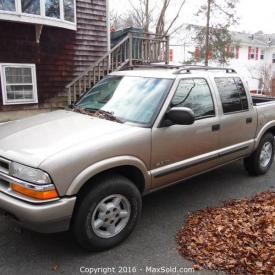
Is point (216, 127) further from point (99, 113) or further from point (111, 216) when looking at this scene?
point (111, 216)

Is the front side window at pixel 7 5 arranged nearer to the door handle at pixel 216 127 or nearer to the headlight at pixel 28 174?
the door handle at pixel 216 127

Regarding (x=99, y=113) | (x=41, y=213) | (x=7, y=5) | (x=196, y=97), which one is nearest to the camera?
(x=41, y=213)

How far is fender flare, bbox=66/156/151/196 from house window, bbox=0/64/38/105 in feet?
Answer: 23.5

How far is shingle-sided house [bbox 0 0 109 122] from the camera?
925 centimetres

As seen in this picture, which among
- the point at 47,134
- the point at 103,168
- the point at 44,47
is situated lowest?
the point at 103,168

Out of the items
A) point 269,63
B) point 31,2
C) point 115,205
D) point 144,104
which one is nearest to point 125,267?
point 115,205

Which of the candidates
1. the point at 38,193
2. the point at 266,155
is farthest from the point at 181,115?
the point at 266,155

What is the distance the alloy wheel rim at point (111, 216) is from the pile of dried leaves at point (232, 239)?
65 centimetres

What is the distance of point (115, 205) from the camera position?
3.31 m

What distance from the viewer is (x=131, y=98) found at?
3.91 metres

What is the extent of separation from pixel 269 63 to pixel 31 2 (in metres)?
29.9

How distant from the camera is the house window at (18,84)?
9.45 metres

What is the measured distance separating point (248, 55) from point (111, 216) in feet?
109

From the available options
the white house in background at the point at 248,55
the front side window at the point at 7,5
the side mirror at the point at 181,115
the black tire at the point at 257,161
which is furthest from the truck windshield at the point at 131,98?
the white house in background at the point at 248,55
